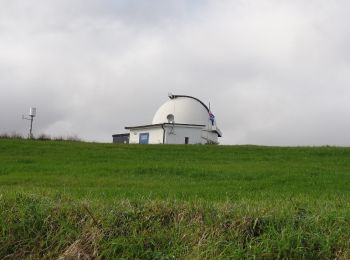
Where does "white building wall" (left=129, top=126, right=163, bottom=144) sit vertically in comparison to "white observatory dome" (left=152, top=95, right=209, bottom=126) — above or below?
below

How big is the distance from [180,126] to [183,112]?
3486 mm

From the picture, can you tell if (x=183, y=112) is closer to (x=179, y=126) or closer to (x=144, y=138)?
(x=179, y=126)

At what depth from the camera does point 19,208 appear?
20.2 feet

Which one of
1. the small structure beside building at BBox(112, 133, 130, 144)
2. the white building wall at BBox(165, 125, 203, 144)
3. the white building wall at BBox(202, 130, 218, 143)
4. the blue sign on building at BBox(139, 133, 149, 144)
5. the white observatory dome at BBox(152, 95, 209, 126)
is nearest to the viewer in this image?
the white building wall at BBox(165, 125, 203, 144)

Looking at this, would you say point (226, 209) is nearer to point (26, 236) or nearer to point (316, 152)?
point (26, 236)

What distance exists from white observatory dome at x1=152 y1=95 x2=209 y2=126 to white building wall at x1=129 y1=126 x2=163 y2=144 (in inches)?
84.5

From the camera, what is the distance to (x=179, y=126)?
4991 cm

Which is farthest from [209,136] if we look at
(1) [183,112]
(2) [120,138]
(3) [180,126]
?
(2) [120,138]

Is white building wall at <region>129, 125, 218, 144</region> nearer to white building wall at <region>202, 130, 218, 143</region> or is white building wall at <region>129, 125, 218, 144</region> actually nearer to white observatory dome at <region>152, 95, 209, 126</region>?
white building wall at <region>202, 130, 218, 143</region>

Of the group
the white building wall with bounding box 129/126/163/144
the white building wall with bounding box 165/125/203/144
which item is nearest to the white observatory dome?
the white building wall with bounding box 129/126/163/144

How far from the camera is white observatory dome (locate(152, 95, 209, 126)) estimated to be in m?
52.6

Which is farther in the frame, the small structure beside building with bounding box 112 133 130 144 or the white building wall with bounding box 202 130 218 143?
the small structure beside building with bounding box 112 133 130 144

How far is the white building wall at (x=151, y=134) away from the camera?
49.5 m

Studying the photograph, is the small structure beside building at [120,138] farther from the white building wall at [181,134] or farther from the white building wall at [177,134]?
the white building wall at [181,134]
